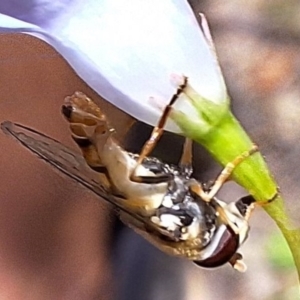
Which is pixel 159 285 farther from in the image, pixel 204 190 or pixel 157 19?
pixel 157 19

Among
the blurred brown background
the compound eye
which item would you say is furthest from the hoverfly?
the blurred brown background

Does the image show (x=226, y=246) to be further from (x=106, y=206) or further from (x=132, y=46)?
(x=106, y=206)

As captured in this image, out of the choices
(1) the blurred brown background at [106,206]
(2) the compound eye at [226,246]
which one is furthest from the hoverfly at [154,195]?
(1) the blurred brown background at [106,206]

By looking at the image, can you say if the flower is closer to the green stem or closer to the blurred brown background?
the green stem

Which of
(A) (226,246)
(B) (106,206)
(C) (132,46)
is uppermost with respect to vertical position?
(C) (132,46)

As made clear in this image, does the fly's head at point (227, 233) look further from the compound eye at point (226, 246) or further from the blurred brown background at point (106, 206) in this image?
the blurred brown background at point (106, 206)

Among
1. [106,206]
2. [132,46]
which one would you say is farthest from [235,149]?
[106,206]

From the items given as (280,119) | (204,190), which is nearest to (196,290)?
(280,119)
